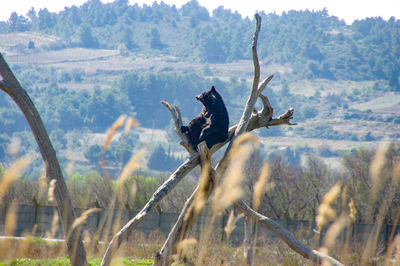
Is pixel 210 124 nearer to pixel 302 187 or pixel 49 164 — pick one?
pixel 49 164

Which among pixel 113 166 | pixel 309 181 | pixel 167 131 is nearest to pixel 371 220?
pixel 309 181

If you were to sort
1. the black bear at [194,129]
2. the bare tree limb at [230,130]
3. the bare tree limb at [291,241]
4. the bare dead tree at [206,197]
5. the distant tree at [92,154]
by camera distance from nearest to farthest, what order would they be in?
the bare tree limb at [291,241], the bare dead tree at [206,197], the bare tree limb at [230,130], the black bear at [194,129], the distant tree at [92,154]

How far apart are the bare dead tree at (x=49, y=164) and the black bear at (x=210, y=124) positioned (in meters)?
1.77

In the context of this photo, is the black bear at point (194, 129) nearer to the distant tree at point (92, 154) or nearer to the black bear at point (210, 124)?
the black bear at point (210, 124)

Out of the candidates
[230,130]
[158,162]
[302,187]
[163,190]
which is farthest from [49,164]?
[158,162]

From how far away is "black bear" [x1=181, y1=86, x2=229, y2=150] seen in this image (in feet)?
20.5

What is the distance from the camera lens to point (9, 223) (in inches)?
151

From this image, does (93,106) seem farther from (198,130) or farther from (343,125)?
(198,130)

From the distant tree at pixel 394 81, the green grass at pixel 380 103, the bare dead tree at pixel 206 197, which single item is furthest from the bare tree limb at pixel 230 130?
the distant tree at pixel 394 81

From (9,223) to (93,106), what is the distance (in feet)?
547

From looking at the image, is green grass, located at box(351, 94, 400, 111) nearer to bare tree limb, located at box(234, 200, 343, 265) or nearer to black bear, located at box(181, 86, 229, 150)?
black bear, located at box(181, 86, 229, 150)

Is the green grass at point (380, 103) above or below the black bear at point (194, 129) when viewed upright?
below

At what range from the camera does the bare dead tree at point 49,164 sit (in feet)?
16.6

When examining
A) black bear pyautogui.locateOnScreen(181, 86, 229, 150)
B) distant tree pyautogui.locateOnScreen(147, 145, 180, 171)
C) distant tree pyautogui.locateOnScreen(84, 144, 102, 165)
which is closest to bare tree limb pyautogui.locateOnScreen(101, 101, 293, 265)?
black bear pyautogui.locateOnScreen(181, 86, 229, 150)
